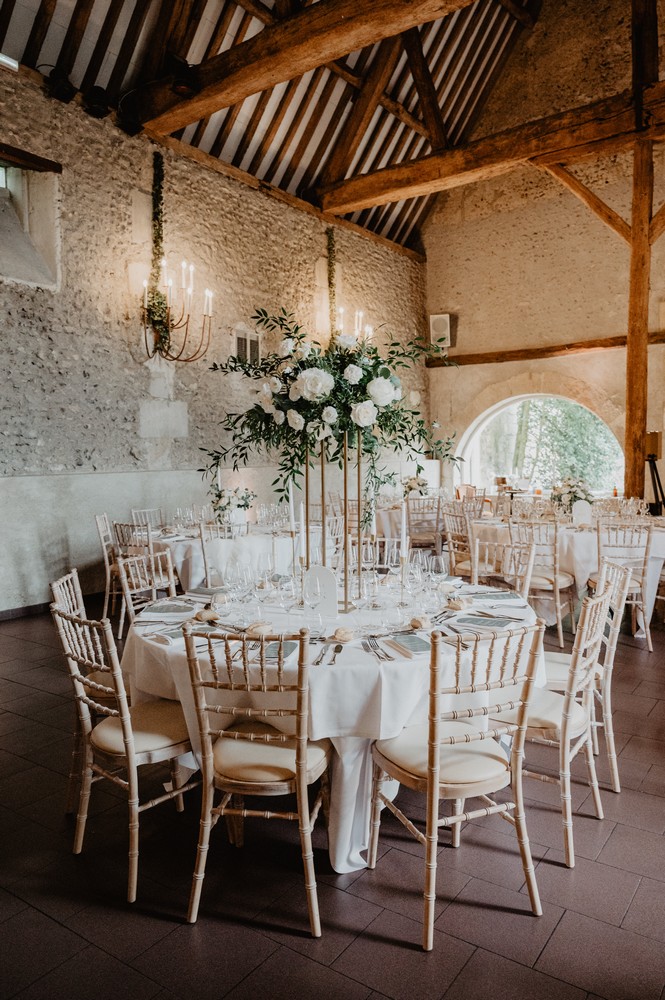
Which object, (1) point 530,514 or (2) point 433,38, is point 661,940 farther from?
(2) point 433,38

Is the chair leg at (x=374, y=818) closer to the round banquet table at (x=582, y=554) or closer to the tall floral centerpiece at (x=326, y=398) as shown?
the tall floral centerpiece at (x=326, y=398)

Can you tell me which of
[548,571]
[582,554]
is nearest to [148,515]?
[548,571]

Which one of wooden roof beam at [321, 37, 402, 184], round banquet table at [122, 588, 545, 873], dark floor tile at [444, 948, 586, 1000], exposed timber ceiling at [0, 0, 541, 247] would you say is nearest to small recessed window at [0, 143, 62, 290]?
exposed timber ceiling at [0, 0, 541, 247]

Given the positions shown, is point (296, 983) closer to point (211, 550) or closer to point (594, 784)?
point (594, 784)

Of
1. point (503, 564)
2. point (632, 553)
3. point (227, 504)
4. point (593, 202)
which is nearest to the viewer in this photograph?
point (503, 564)

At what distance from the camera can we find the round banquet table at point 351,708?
2381mm

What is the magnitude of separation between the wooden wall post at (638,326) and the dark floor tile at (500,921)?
6.77 meters

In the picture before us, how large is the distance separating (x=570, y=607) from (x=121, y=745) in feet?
14.8

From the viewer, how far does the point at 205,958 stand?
205 cm

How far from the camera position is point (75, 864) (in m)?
2.54

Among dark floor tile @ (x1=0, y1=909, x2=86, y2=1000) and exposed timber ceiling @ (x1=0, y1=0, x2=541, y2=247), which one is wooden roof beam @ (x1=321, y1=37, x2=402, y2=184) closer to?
exposed timber ceiling @ (x1=0, y1=0, x2=541, y2=247)

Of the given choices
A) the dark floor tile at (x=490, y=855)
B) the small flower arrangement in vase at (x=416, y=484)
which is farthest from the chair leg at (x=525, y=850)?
the small flower arrangement in vase at (x=416, y=484)

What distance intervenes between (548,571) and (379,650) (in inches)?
136

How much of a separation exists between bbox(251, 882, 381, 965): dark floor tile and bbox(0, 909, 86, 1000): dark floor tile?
1.97 ft
